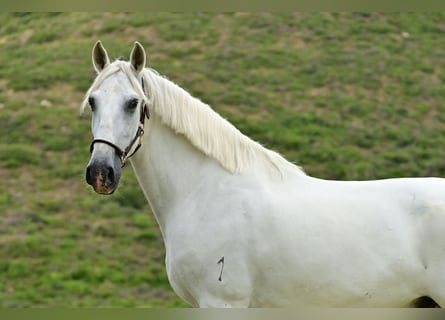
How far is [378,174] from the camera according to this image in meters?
13.9

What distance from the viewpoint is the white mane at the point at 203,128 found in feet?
13.7

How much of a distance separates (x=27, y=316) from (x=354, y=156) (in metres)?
13.0

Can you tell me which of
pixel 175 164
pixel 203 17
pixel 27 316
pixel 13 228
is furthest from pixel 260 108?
pixel 27 316

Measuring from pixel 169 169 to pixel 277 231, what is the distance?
2.46 feet

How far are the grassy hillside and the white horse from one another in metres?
6.57

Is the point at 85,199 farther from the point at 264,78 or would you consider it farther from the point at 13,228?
the point at 264,78

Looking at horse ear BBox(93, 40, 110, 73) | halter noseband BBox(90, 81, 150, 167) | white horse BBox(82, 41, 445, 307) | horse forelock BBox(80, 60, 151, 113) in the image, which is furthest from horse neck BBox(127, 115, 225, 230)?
horse ear BBox(93, 40, 110, 73)

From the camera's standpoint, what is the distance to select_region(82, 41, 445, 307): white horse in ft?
12.9

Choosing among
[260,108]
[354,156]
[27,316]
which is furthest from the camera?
[260,108]

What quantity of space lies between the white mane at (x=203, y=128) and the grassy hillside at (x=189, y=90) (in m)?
6.52

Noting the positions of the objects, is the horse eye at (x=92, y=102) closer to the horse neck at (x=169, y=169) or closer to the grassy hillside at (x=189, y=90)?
the horse neck at (x=169, y=169)

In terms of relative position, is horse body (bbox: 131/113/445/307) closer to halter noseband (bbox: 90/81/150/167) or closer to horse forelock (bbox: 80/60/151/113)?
halter noseband (bbox: 90/81/150/167)

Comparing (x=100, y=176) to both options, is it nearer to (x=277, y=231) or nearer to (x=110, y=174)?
(x=110, y=174)

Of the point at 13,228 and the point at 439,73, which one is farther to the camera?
the point at 439,73
